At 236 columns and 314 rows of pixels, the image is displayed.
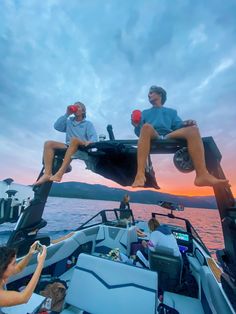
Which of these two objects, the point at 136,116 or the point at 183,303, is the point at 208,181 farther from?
the point at 183,303

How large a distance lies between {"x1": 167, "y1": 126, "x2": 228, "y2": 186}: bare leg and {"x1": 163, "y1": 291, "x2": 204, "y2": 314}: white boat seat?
264cm

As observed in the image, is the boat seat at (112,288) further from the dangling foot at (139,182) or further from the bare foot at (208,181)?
the bare foot at (208,181)

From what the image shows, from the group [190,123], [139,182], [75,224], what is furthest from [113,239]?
[75,224]

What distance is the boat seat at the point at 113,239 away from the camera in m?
5.48

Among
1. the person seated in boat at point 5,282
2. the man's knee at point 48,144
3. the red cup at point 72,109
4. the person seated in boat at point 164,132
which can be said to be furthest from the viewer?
the red cup at point 72,109

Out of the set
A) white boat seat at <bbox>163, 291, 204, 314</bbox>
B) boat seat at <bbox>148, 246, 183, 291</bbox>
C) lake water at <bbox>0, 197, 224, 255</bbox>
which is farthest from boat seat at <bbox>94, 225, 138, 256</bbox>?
lake water at <bbox>0, 197, 224, 255</bbox>

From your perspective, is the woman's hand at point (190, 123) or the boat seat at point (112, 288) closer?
the boat seat at point (112, 288)

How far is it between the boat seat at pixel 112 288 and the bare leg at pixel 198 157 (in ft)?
3.99

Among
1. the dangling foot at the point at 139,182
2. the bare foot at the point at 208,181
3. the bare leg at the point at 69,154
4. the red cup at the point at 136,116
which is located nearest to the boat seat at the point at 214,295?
the bare foot at the point at 208,181

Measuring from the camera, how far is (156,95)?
3.41 m

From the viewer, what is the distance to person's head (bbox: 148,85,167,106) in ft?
11.2

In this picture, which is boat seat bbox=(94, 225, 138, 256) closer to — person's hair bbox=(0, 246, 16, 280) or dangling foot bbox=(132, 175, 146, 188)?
dangling foot bbox=(132, 175, 146, 188)

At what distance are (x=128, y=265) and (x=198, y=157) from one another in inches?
60.8

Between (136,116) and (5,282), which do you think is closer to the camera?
(5,282)
